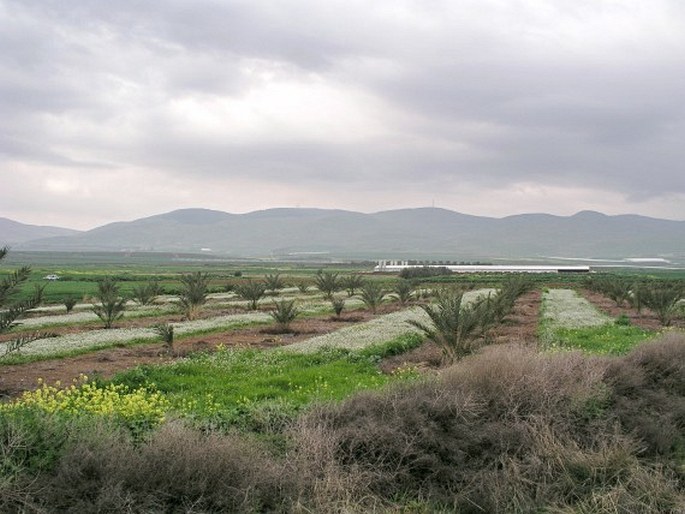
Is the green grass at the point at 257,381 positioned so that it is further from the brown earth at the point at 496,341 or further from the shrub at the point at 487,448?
the shrub at the point at 487,448

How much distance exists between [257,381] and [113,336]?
12.0 meters

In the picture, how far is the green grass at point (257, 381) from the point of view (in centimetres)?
977

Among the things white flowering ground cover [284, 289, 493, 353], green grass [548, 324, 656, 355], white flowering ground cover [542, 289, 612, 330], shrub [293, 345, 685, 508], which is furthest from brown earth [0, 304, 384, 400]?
white flowering ground cover [542, 289, 612, 330]

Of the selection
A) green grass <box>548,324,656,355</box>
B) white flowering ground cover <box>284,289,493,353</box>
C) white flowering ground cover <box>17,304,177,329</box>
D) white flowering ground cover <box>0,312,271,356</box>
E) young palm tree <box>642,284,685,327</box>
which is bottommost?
white flowering ground cover <box>17,304,177,329</box>

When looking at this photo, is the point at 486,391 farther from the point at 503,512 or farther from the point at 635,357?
the point at 635,357

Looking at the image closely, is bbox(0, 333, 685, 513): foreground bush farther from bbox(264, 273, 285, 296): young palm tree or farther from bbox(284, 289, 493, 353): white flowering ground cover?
bbox(264, 273, 285, 296): young palm tree

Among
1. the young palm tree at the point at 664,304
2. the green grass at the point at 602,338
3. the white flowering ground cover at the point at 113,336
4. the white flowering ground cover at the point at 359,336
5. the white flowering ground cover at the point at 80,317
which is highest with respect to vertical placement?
the young palm tree at the point at 664,304

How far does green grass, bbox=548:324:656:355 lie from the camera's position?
730 inches

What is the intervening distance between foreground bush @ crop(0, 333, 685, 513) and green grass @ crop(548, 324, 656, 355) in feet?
21.3

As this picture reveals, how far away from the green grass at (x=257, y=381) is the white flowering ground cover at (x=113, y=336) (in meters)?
5.34

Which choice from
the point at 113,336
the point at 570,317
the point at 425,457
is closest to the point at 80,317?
the point at 113,336

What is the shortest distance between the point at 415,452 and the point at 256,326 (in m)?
20.5

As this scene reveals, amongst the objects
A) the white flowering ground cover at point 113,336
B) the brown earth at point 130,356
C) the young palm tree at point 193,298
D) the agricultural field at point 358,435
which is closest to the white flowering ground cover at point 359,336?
the brown earth at point 130,356

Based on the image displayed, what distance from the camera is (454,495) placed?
8.02 metres
